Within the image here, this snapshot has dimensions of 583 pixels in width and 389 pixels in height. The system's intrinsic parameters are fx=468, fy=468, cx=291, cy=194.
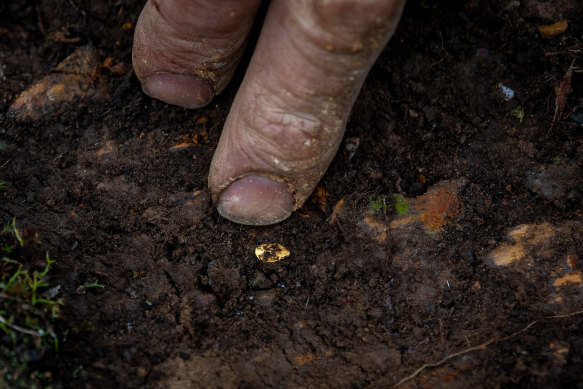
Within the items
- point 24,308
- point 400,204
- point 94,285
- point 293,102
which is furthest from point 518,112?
point 24,308

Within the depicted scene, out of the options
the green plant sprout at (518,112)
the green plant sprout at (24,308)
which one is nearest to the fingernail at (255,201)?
the green plant sprout at (24,308)

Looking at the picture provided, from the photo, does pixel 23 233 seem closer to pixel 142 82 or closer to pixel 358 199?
pixel 142 82

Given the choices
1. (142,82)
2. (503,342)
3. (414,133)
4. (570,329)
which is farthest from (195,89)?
(570,329)

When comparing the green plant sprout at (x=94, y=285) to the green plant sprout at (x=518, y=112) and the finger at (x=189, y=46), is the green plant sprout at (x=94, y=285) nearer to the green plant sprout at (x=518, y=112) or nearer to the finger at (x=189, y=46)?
the finger at (x=189, y=46)

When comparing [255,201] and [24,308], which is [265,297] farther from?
[24,308]

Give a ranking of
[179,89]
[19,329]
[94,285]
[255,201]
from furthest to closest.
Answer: [179,89]
[255,201]
[94,285]
[19,329]

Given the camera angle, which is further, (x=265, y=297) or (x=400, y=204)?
(x=400, y=204)

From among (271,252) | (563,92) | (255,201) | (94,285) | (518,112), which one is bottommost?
(94,285)
